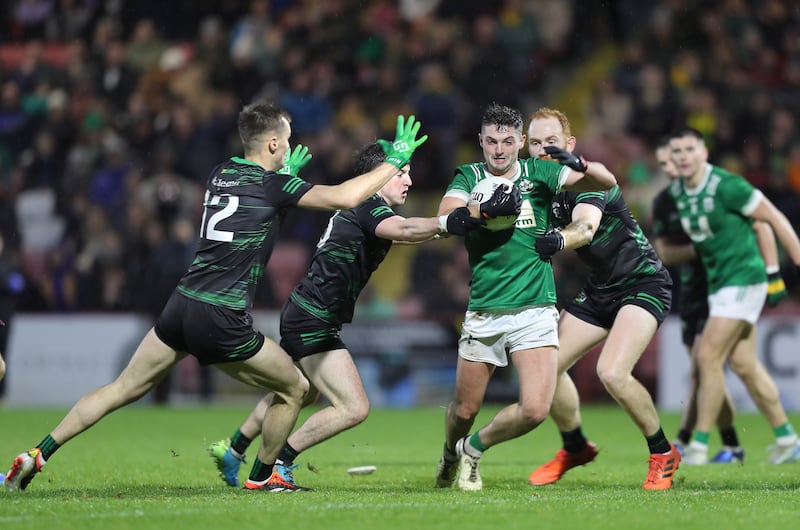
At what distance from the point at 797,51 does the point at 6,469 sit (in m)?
13.4

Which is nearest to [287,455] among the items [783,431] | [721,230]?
[721,230]

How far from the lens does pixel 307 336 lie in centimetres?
838

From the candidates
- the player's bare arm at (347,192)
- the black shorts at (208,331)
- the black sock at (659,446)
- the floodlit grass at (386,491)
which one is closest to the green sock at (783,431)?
the floodlit grass at (386,491)

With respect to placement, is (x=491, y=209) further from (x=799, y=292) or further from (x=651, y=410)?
(x=799, y=292)

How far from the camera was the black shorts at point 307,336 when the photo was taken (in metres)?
8.36

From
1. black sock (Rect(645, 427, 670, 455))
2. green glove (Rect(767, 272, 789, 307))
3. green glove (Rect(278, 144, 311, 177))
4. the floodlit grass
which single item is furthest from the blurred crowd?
black sock (Rect(645, 427, 670, 455))

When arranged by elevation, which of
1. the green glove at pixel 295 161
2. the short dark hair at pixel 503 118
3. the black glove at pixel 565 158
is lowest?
the green glove at pixel 295 161

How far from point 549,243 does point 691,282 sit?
13.7 ft

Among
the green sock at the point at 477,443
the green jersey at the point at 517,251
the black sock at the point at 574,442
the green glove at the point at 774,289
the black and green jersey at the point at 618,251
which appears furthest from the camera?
the green glove at the point at 774,289

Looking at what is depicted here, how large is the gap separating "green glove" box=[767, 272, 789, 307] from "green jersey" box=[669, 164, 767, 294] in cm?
15

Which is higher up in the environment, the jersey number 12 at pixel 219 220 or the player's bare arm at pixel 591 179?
the player's bare arm at pixel 591 179

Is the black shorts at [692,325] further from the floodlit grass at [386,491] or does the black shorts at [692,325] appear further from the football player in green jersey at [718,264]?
the floodlit grass at [386,491]

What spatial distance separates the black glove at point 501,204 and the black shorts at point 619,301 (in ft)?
5.97

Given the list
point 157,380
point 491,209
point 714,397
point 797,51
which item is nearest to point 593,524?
point 491,209
